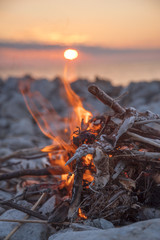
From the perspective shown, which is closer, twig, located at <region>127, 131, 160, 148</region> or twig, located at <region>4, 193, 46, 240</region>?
twig, located at <region>4, 193, 46, 240</region>

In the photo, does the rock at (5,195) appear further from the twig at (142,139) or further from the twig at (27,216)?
the twig at (142,139)

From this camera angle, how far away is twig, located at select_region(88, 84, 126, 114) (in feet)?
9.54

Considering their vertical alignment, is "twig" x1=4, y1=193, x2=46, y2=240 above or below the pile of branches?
below

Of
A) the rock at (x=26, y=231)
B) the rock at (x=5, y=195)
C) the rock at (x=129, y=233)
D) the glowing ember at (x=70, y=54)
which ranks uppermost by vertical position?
the glowing ember at (x=70, y=54)

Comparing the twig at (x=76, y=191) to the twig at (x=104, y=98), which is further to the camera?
the twig at (x=104, y=98)

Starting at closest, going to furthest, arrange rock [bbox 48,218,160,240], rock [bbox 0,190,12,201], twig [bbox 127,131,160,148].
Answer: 1. rock [bbox 48,218,160,240]
2. twig [bbox 127,131,160,148]
3. rock [bbox 0,190,12,201]

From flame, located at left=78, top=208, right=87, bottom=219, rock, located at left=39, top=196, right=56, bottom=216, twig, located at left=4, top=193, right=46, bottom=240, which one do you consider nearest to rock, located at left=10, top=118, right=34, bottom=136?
twig, located at left=4, top=193, right=46, bottom=240

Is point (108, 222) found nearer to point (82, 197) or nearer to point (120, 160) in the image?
point (82, 197)

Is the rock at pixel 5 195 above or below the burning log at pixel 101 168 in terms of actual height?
below

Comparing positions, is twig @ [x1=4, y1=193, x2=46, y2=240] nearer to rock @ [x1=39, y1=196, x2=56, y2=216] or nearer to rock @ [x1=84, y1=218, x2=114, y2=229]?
rock @ [x1=39, y1=196, x2=56, y2=216]

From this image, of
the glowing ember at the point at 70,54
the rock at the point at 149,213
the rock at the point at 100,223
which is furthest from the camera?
the glowing ember at the point at 70,54

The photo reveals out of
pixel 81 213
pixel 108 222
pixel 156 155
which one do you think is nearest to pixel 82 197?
pixel 81 213

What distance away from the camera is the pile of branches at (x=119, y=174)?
8.70 feet

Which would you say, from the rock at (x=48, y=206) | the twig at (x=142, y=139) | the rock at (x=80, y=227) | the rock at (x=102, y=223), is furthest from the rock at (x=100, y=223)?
the twig at (x=142, y=139)
